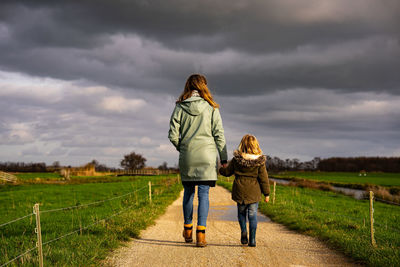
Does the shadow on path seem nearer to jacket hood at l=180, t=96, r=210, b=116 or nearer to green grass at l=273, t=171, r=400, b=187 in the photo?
jacket hood at l=180, t=96, r=210, b=116

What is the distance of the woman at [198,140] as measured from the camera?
5.69 m

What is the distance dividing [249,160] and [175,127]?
132 centimetres

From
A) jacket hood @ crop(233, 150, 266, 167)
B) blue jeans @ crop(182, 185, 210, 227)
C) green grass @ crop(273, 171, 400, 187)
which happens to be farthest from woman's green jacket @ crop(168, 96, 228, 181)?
green grass @ crop(273, 171, 400, 187)

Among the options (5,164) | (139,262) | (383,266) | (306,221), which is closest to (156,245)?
(139,262)

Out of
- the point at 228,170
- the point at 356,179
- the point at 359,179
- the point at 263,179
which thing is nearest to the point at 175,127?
the point at 228,170

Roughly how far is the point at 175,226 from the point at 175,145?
3006 millimetres

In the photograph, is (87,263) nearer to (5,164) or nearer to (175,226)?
(175,226)

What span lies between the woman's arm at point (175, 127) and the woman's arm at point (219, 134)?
54 centimetres

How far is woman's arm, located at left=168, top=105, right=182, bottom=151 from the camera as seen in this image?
19.2 feet

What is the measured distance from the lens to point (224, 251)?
562 cm

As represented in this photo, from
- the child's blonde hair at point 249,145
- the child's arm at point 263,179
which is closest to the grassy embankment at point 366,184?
the child's arm at point 263,179

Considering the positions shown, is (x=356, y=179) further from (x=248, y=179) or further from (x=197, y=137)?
(x=197, y=137)

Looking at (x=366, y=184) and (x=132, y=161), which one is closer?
(x=366, y=184)

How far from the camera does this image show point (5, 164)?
103m
